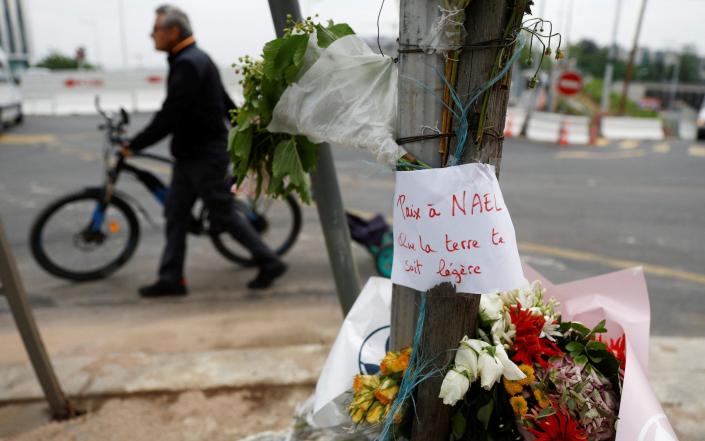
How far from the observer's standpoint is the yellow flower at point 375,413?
153 cm

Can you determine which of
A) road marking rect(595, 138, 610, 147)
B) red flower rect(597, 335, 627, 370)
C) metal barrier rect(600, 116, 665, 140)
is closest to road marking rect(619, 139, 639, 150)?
road marking rect(595, 138, 610, 147)

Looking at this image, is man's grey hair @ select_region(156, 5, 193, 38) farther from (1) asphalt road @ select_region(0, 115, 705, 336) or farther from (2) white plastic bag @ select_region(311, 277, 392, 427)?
(2) white plastic bag @ select_region(311, 277, 392, 427)

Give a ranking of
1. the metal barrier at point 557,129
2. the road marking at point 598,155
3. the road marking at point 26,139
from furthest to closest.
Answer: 1. the metal barrier at point 557,129
2. the road marking at point 598,155
3. the road marking at point 26,139

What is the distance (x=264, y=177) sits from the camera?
72.9 inches

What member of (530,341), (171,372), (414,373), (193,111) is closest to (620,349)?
(530,341)

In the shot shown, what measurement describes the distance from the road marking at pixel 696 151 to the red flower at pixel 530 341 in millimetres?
12746

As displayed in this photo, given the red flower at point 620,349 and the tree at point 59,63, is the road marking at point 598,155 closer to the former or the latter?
the red flower at point 620,349

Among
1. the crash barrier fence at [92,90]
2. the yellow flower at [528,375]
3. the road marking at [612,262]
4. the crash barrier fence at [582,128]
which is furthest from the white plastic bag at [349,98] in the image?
the crash barrier fence at [92,90]

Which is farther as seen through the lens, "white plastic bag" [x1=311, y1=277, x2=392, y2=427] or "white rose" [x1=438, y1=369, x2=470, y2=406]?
"white plastic bag" [x1=311, y1=277, x2=392, y2=427]

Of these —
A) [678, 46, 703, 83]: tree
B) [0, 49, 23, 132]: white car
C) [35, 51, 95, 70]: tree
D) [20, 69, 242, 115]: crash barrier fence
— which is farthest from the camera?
[678, 46, 703, 83]: tree

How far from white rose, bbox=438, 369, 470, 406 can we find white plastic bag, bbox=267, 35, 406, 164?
1.81 feet

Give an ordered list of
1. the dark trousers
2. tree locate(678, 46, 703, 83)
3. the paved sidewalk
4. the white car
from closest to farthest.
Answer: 1. the paved sidewalk
2. the dark trousers
3. the white car
4. tree locate(678, 46, 703, 83)

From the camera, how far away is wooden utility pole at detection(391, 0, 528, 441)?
4.02ft

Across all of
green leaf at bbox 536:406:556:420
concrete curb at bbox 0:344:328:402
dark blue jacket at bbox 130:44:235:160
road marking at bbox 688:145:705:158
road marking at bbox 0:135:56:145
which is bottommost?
road marking at bbox 0:135:56:145
